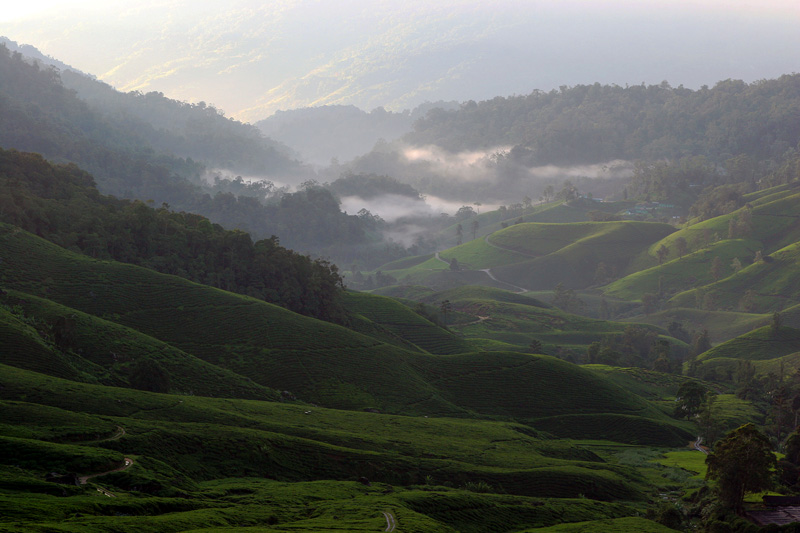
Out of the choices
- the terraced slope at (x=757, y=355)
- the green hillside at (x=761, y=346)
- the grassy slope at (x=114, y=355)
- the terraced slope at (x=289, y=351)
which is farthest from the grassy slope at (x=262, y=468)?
the green hillside at (x=761, y=346)

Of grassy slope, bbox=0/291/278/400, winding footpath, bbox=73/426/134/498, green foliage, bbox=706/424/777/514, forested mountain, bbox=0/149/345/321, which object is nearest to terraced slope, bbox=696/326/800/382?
forested mountain, bbox=0/149/345/321

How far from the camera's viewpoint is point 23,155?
394 feet

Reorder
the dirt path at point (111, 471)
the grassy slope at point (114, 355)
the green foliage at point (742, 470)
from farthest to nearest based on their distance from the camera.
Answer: the grassy slope at point (114, 355), the green foliage at point (742, 470), the dirt path at point (111, 471)

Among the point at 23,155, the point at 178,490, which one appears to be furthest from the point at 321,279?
the point at 178,490

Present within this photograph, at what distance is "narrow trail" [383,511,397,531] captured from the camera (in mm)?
39859

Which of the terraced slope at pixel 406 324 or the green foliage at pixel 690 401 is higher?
the terraced slope at pixel 406 324

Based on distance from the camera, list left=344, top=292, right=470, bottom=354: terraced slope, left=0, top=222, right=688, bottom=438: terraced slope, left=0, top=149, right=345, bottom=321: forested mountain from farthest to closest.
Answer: left=344, top=292, right=470, bottom=354: terraced slope
left=0, top=149, right=345, bottom=321: forested mountain
left=0, top=222, right=688, bottom=438: terraced slope

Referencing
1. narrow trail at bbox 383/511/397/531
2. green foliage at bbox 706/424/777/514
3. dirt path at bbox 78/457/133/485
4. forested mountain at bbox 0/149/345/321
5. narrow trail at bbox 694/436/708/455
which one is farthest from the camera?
forested mountain at bbox 0/149/345/321

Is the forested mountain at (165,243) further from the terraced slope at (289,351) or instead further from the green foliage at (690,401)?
the green foliage at (690,401)

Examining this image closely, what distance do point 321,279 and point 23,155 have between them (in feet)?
166

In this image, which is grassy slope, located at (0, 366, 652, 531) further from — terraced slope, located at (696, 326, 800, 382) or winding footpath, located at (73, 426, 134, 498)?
terraced slope, located at (696, 326, 800, 382)

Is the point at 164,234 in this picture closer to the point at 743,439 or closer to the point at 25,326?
Result: the point at 25,326

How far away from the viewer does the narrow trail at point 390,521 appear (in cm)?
3986

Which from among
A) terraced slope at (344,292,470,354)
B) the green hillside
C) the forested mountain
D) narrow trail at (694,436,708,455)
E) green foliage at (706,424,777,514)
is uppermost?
the forested mountain
